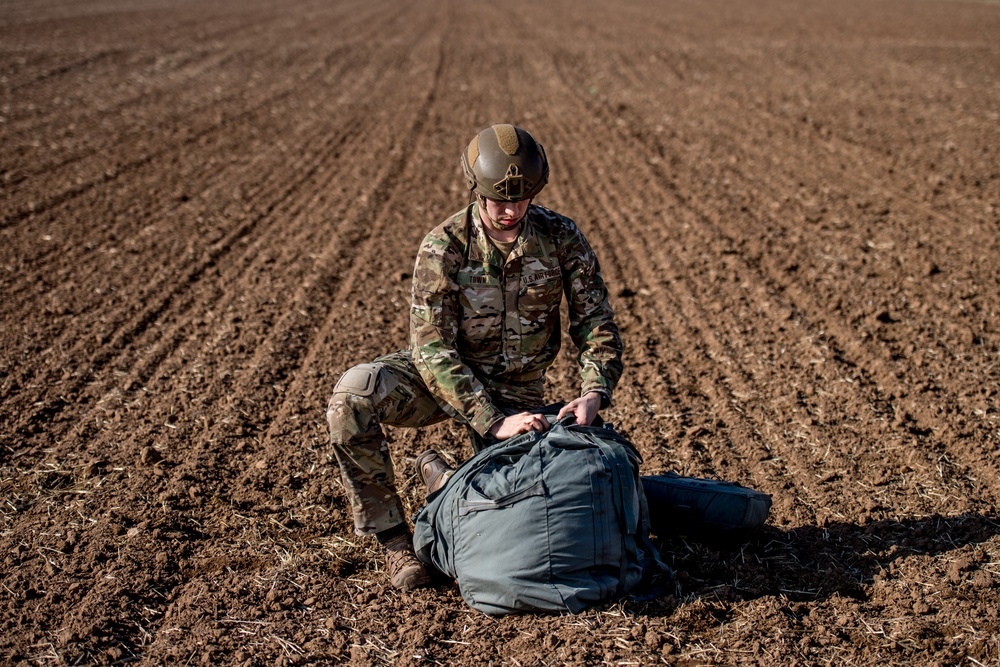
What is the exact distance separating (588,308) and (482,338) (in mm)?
532

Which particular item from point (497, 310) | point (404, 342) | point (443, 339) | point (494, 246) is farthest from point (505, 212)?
point (404, 342)

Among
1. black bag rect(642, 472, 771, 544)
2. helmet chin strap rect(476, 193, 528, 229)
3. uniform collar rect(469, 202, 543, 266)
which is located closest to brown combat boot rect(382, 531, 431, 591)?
black bag rect(642, 472, 771, 544)

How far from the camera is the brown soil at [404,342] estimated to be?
3920 mm

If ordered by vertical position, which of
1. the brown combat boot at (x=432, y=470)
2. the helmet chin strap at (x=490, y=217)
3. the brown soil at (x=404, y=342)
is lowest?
the brown soil at (x=404, y=342)

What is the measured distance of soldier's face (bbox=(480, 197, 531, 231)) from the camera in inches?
165

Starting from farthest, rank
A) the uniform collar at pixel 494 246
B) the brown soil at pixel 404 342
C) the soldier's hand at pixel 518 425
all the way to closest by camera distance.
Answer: the uniform collar at pixel 494 246 → the soldier's hand at pixel 518 425 → the brown soil at pixel 404 342

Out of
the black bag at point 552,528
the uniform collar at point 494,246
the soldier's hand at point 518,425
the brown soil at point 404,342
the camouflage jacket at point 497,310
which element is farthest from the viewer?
the uniform collar at point 494,246

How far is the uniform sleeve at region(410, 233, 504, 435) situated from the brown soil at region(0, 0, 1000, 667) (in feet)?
2.70

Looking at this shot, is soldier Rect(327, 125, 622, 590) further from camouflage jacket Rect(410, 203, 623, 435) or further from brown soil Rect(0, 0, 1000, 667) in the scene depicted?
brown soil Rect(0, 0, 1000, 667)

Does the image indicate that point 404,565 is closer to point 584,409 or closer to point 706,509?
point 584,409

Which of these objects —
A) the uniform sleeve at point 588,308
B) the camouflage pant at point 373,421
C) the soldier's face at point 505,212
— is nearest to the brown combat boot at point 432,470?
the camouflage pant at point 373,421

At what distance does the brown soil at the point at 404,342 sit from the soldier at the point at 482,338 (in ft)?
1.67

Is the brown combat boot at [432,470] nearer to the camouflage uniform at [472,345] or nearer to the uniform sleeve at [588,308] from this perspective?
the camouflage uniform at [472,345]

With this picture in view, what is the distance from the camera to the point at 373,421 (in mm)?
4242
